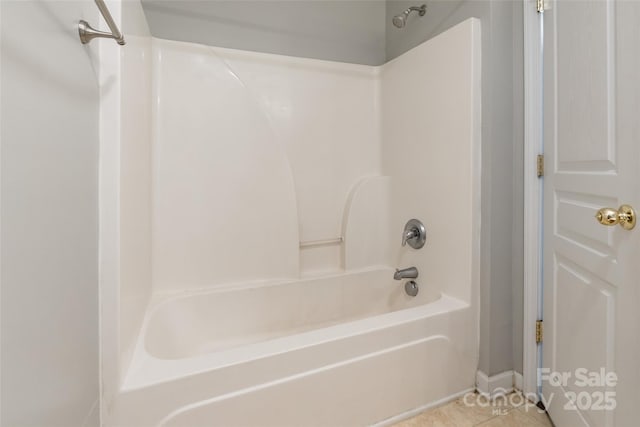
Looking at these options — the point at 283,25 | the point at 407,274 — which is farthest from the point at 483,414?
the point at 283,25

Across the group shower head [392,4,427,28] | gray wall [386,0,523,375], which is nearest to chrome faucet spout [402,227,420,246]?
gray wall [386,0,523,375]

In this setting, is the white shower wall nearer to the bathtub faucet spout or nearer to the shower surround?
the shower surround

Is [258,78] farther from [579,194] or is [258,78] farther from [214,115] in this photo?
[579,194]

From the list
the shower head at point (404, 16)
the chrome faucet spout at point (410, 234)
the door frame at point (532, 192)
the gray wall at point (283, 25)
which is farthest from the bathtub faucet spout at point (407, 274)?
the gray wall at point (283, 25)

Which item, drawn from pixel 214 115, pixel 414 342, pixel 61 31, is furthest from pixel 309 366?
A: pixel 214 115

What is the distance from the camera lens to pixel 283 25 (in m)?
1.95

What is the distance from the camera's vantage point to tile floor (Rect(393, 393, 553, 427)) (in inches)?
50.8

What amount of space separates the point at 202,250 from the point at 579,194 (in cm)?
174

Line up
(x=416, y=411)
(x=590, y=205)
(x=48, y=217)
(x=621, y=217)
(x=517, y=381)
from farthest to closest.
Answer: (x=517, y=381) < (x=416, y=411) < (x=590, y=205) < (x=621, y=217) < (x=48, y=217)

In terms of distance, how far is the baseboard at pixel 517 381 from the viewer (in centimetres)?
146

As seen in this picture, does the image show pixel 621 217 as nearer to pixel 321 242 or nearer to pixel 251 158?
pixel 321 242

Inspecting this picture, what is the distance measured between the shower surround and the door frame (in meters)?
0.21

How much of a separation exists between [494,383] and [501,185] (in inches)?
37.1

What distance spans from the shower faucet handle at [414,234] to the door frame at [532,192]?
1.62 ft
